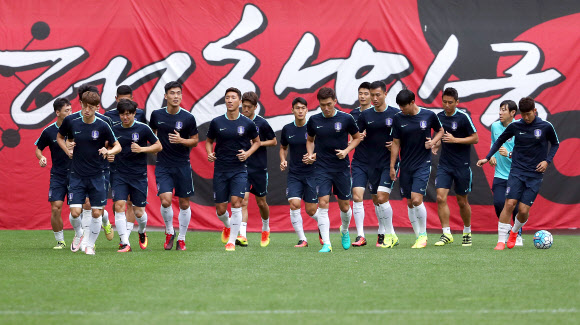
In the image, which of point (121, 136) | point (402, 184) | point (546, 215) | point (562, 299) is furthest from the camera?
point (546, 215)

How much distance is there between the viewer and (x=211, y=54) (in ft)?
53.0

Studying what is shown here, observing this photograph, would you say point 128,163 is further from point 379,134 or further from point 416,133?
point 416,133

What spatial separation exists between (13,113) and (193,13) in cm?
409

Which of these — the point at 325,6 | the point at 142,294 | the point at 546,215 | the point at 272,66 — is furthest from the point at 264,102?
the point at 142,294

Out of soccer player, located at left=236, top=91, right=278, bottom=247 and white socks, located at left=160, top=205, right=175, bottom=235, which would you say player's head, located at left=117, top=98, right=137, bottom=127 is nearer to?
white socks, located at left=160, top=205, right=175, bottom=235

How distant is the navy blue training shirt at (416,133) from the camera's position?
1199 centimetres

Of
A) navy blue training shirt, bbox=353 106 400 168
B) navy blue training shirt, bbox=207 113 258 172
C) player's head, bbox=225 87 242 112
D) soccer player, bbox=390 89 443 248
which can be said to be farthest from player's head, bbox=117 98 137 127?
soccer player, bbox=390 89 443 248

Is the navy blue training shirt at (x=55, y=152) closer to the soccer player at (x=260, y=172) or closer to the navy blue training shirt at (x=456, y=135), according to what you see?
the soccer player at (x=260, y=172)

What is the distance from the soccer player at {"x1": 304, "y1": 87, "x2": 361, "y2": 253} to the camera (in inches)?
456

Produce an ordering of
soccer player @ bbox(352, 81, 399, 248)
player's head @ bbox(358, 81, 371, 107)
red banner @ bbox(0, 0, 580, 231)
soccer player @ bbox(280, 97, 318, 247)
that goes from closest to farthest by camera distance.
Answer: soccer player @ bbox(280, 97, 318, 247)
soccer player @ bbox(352, 81, 399, 248)
player's head @ bbox(358, 81, 371, 107)
red banner @ bbox(0, 0, 580, 231)

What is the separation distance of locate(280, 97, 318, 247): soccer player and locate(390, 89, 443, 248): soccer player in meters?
1.25

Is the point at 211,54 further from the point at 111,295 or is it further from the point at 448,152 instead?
the point at 111,295

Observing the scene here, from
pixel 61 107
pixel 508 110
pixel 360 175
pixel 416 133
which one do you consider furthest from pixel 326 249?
pixel 61 107

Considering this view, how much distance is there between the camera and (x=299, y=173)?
12.1m
